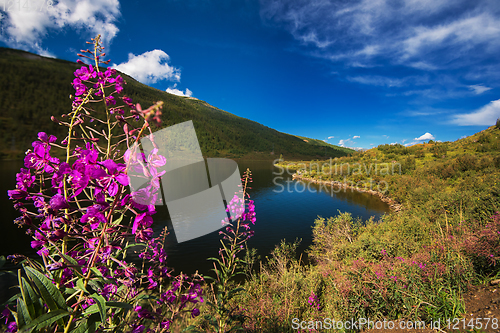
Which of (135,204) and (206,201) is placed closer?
(135,204)

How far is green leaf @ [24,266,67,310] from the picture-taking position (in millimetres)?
708

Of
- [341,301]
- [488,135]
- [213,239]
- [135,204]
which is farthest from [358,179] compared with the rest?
[135,204]

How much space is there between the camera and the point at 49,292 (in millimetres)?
729

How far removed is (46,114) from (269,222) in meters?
83.1

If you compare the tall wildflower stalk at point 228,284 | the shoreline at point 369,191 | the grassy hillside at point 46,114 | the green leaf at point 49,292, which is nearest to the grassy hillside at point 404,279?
the tall wildflower stalk at point 228,284

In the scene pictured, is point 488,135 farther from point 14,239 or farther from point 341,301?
point 14,239

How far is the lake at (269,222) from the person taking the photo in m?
11.0

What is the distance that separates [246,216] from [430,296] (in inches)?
117

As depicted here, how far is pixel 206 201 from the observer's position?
75.7 ft

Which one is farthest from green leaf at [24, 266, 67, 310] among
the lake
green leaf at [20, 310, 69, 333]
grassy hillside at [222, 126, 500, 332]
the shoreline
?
the shoreline

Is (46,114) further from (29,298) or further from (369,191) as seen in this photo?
(369,191)

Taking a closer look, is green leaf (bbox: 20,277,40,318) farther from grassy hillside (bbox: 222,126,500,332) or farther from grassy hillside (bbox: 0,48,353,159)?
grassy hillside (bbox: 0,48,353,159)

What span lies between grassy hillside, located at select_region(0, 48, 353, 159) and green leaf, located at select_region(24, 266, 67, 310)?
60.6ft

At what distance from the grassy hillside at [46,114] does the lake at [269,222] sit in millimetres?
11825
